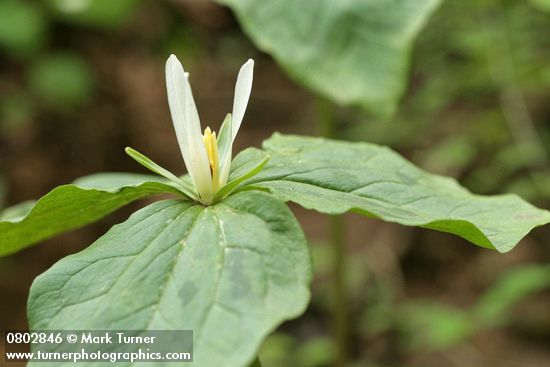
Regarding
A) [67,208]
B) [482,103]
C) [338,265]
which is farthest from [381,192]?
[482,103]

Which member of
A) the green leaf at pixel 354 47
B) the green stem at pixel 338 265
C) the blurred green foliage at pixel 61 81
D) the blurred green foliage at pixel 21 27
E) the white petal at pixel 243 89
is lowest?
the green stem at pixel 338 265

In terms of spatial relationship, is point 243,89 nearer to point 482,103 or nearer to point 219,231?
point 219,231

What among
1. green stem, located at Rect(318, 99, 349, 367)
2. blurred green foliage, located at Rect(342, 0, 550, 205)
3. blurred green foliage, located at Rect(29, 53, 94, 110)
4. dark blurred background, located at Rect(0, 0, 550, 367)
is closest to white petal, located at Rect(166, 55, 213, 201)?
green stem, located at Rect(318, 99, 349, 367)

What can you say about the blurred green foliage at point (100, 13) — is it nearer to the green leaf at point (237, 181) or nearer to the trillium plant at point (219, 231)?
the trillium plant at point (219, 231)

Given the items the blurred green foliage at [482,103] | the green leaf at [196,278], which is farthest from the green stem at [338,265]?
the green leaf at [196,278]

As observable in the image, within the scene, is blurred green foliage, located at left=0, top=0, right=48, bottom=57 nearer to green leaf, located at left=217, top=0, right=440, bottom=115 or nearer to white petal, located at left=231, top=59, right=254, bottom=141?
green leaf, located at left=217, top=0, right=440, bottom=115

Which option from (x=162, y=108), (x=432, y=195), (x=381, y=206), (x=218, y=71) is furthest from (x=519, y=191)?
(x=218, y=71)
